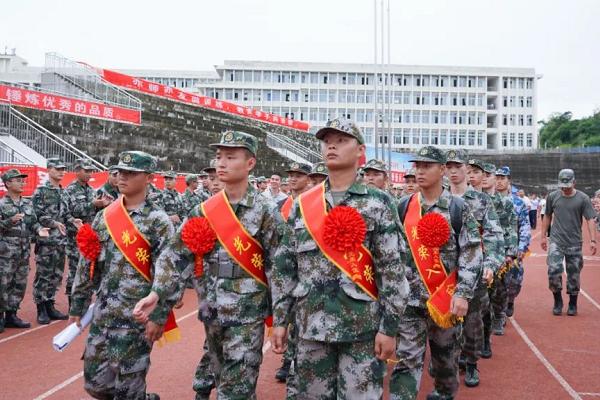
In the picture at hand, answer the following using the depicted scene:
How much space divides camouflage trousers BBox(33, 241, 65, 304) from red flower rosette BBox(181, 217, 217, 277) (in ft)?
16.8

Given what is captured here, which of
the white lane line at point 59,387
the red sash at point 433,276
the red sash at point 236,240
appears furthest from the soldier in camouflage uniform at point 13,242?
the red sash at point 433,276

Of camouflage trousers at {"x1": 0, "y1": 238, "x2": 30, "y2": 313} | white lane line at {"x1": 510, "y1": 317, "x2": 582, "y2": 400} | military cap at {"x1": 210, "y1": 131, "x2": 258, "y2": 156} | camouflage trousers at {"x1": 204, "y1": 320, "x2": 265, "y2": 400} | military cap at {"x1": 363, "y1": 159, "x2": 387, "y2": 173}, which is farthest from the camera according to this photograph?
military cap at {"x1": 363, "y1": 159, "x2": 387, "y2": 173}

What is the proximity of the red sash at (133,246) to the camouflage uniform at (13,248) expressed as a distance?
404 cm

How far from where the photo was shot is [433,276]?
13.7 ft

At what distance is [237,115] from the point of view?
31.7 m

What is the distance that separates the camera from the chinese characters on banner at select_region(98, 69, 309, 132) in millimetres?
24938

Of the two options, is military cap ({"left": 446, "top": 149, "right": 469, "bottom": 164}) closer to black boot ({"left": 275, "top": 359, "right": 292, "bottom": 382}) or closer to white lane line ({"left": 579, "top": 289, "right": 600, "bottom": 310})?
black boot ({"left": 275, "top": 359, "right": 292, "bottom": 382})

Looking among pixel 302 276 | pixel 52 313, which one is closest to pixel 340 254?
pixel 302 276

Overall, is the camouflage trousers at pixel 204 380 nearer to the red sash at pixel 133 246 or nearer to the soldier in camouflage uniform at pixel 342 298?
the red sash at pixel 133 246

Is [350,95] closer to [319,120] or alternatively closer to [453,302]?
[319,120]

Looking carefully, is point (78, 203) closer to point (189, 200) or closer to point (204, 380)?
point (189, 200)

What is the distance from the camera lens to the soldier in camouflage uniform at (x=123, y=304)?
3719 mm

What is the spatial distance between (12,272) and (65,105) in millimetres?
12956

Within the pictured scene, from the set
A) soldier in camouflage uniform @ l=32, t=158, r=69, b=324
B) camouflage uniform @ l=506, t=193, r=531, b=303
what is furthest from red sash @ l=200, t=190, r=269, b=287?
soldier in camouflage uniform @ l=32, t=158, r=69, b=324
